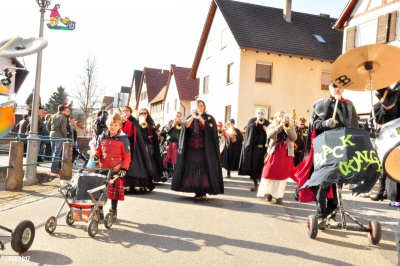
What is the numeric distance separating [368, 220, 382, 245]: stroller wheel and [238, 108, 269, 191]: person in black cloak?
18.4 ft

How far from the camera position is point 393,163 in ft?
11.6

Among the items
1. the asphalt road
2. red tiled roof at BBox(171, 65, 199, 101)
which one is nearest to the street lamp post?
the asphalt road

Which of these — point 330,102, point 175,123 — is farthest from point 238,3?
point 330,102

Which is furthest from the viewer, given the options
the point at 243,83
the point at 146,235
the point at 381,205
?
the point at 243,83

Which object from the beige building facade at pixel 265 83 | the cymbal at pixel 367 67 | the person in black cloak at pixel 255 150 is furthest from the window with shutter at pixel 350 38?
the cymbal at pixel 367 67

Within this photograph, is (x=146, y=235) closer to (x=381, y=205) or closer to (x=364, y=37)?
(x=381, y=205)

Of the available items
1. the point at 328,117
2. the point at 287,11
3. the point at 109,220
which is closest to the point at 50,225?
the point at 109,220

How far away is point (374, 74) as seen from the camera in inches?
193

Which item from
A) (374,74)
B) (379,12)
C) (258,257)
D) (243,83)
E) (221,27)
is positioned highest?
(221,27)

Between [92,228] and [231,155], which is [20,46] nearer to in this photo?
[92,228]

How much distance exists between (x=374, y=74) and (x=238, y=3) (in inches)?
969

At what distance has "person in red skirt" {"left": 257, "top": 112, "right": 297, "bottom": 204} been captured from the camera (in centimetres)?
877

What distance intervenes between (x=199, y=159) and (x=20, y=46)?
17.7 ft

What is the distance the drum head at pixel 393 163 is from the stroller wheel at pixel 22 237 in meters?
3.66
